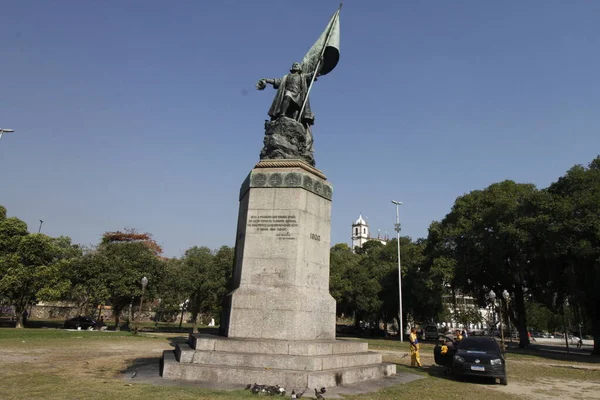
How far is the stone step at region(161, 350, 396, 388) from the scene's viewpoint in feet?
26.6

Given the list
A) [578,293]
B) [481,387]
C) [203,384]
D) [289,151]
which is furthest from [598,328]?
[203,384]

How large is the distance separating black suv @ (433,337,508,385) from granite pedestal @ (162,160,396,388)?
2.50 metres

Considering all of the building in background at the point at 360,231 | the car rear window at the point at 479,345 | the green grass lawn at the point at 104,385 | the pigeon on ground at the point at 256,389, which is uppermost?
the building in background at the point at 360,231

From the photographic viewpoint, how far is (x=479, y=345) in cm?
1298

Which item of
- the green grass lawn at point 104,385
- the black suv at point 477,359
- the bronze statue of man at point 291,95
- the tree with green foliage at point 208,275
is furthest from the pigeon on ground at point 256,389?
the tree with green foliage at point 208,275

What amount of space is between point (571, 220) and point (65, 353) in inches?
1057

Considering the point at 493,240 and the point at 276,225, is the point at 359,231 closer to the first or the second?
the point at 493,240

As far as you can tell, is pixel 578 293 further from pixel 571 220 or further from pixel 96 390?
pixel 96 390

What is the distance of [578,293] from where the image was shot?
25438mm

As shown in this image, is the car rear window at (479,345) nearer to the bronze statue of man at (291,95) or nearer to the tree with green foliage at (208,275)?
the bronze statue of man at (291,95)

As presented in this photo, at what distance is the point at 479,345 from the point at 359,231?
138195 millimetres

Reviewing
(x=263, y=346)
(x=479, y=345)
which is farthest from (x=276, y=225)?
(x=479, y=345)

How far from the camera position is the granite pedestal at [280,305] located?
8625mm

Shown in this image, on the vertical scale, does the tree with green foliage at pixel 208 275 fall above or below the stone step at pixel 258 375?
above
